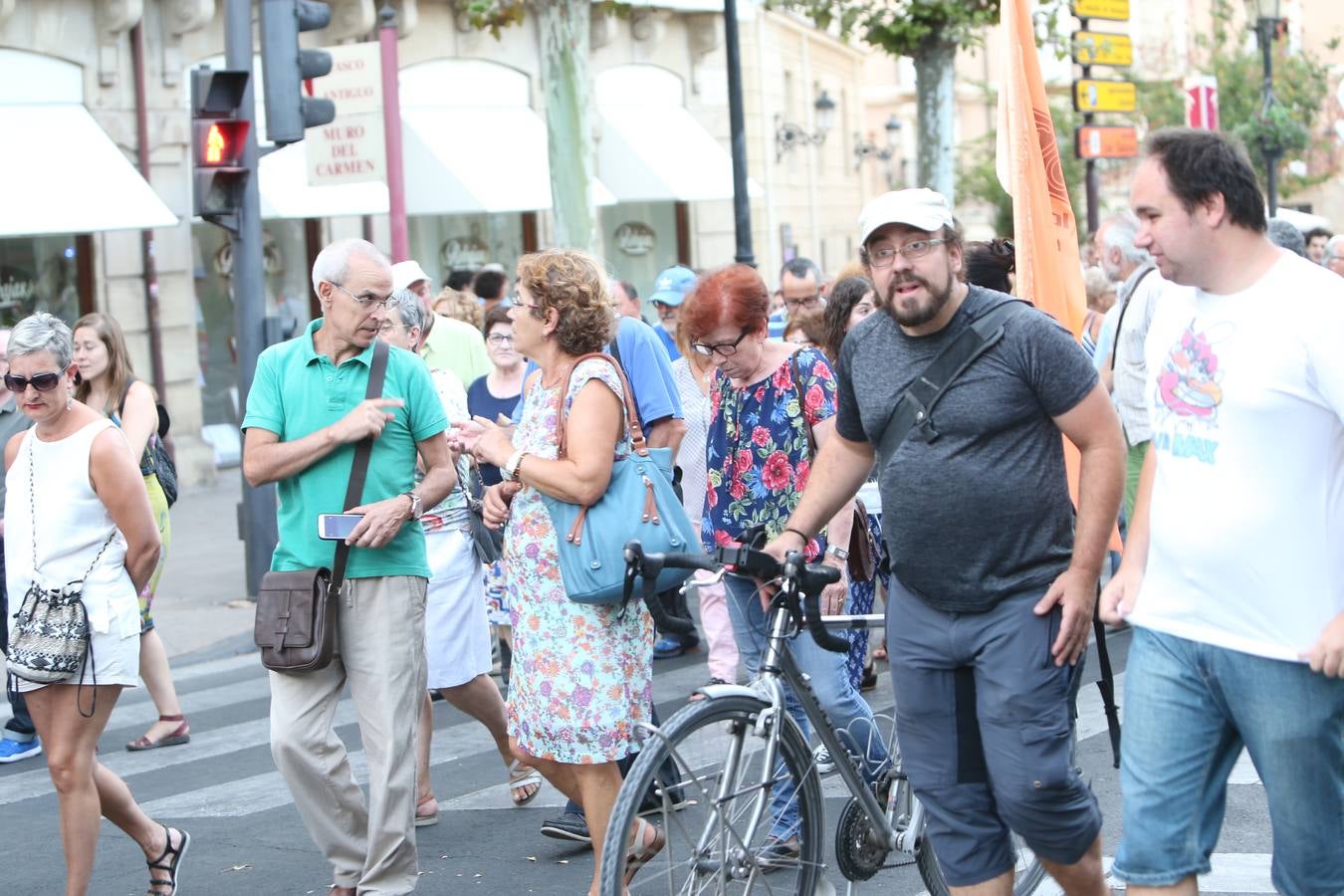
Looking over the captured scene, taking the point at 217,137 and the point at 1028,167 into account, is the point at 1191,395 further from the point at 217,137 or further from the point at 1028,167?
the point at 217,137

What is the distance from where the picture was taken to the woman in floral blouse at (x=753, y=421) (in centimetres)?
519

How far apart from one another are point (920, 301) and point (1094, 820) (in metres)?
1.22

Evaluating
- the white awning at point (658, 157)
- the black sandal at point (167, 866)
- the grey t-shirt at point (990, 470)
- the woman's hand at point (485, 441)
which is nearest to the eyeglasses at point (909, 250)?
the grey t-shirt at point (990, 470)

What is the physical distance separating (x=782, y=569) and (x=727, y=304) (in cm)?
121

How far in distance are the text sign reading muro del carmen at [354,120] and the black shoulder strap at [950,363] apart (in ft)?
32.9

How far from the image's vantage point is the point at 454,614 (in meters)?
6.51

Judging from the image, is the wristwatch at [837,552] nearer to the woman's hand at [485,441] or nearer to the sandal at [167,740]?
the woman's hand at [485,441]

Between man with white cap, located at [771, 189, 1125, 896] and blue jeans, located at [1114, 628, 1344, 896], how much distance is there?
1.16 ft

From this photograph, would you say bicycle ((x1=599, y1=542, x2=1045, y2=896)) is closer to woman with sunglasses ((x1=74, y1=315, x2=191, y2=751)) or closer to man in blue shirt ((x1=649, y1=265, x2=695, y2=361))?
woman with sunglasses ((x1=74, y1=315, x2=191, y2=751))

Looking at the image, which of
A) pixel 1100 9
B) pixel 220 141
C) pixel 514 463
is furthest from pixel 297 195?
pixel 514 463

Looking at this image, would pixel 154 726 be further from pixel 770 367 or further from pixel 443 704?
pixel 770 367

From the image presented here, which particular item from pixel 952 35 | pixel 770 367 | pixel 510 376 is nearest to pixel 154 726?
pixel 510 376

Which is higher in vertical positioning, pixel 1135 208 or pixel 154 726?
pixel 1135 208

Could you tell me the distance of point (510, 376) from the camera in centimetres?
779
